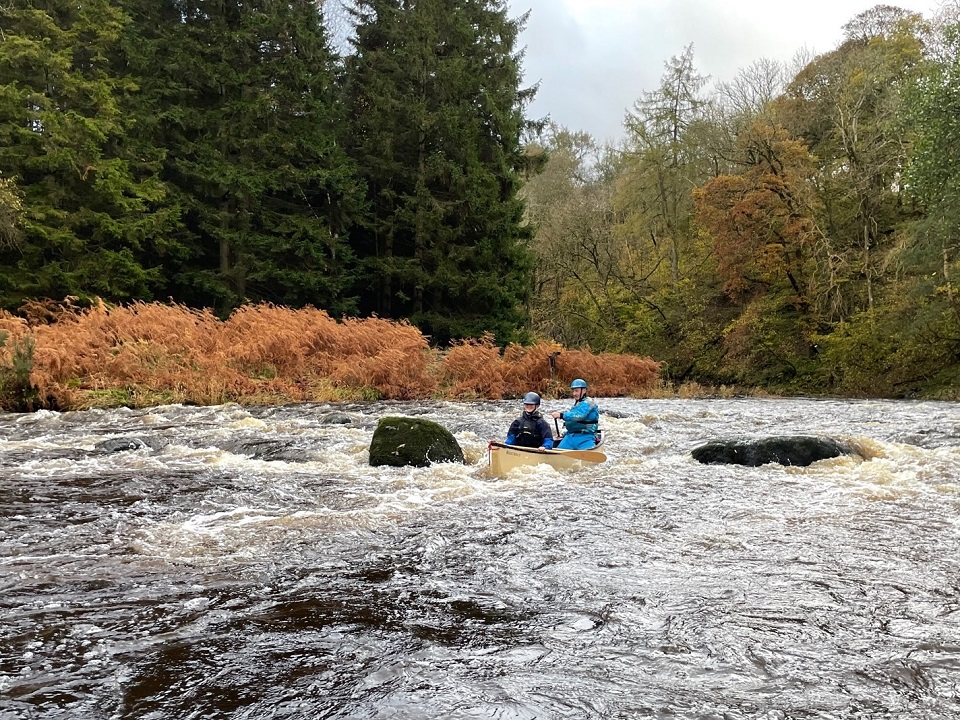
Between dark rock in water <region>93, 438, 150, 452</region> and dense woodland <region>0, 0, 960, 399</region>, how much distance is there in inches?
456

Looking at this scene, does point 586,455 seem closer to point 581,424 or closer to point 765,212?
point 581,424

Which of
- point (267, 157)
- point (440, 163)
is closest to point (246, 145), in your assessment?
point (267, 157)

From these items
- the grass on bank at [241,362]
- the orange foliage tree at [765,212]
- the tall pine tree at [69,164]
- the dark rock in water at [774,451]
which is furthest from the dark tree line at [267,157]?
the dark rock in water at [774,451]

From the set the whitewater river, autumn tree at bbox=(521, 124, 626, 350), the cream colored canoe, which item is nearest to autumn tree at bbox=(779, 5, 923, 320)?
autumn tree at bbox=(521, 124, 626, 350)

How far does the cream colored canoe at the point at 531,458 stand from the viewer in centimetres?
902

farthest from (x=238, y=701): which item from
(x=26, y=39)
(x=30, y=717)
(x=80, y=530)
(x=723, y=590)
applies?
(x=26, y=39)

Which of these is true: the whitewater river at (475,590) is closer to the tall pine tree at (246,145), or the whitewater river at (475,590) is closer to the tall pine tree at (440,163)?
the tall pine tree at (246,145)

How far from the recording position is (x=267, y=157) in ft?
91.2

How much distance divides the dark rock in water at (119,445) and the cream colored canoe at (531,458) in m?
5.16

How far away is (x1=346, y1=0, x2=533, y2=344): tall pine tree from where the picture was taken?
2938cm

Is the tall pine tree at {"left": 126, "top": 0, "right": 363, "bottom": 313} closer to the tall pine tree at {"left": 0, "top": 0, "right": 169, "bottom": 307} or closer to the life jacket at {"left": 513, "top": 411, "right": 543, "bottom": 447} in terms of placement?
the tall pine tree at {"left": 0, "top": 0, "right": 169, "bottom": 307}

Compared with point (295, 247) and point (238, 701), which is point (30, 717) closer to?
point (238, 701)

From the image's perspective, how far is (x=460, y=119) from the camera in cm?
2966

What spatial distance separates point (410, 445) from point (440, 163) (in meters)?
21.6
